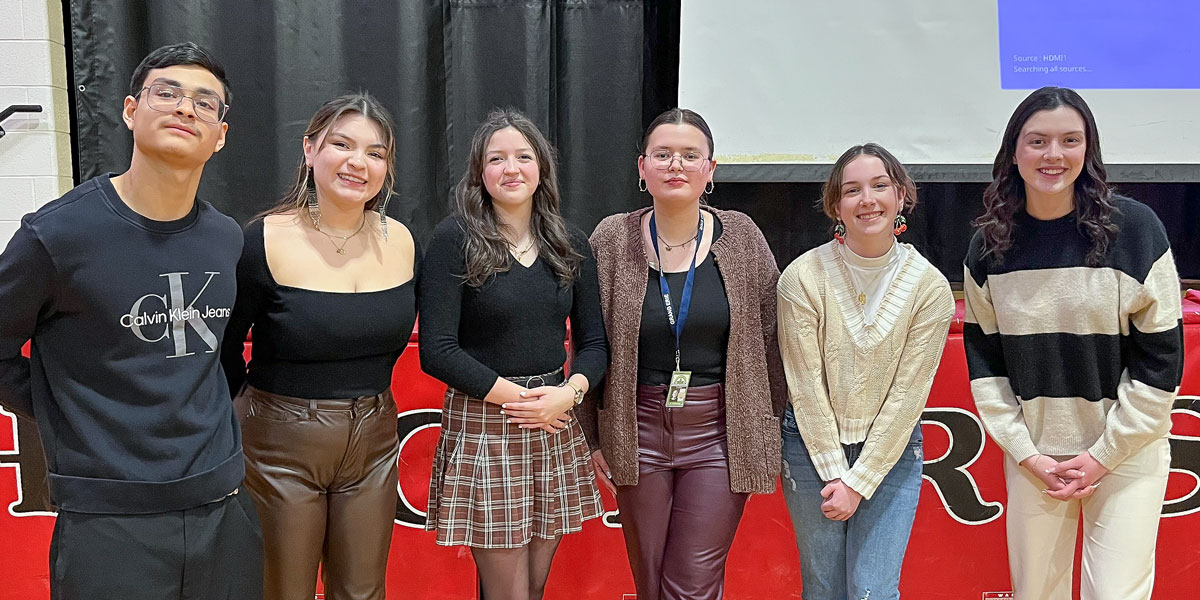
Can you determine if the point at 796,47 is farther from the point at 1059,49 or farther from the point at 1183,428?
the point at 1183,428

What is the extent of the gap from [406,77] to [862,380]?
2.27 m

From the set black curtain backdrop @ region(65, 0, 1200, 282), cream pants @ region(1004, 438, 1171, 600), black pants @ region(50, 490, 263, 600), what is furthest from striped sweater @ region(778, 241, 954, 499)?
black curtain backdrop @ region(65, 0, 1200, 282)

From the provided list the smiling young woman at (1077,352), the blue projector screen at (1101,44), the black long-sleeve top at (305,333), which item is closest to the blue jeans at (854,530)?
the smiling young woman at (1077,352)

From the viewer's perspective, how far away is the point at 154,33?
3.28m

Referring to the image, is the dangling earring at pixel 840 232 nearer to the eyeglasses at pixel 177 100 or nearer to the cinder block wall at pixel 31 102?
the eyeglasses at pixel 177 100

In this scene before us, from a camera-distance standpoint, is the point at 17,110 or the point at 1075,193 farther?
the point at 17,110

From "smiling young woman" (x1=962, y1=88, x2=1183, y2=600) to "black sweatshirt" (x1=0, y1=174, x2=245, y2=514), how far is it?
1842mm

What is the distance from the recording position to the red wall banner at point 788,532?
2.64 meters

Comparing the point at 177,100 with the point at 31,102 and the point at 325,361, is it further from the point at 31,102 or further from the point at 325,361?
the point at 31,102

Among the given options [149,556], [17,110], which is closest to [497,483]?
[149,556]

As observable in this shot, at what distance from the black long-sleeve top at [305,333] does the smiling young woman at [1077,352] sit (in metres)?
1.52

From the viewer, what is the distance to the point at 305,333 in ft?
5.78

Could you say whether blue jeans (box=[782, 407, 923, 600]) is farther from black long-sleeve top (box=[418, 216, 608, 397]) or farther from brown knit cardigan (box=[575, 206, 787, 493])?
black long-sleeve top (box=[418, 216, 608, 397])

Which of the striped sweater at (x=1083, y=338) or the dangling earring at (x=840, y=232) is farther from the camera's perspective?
the dangling earring at (x=840, y=232)
